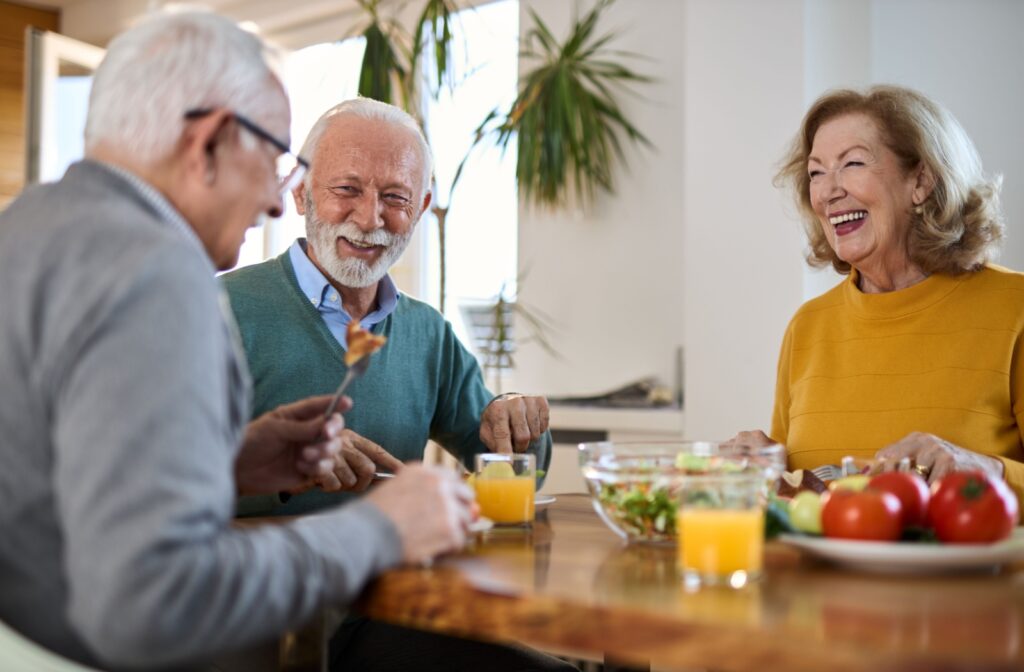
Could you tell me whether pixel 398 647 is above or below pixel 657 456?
below

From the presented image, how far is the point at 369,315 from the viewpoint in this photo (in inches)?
91.5

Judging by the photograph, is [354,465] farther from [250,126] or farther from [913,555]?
[913,555]

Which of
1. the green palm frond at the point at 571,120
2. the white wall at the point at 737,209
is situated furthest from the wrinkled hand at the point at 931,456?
the green palm frond at the point at 571,120

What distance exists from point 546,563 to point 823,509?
0.33 m

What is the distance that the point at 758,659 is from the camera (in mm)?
870

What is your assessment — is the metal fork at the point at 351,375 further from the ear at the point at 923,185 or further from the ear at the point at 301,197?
the ear at the point at 923,185

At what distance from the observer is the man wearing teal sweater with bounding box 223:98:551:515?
212cm

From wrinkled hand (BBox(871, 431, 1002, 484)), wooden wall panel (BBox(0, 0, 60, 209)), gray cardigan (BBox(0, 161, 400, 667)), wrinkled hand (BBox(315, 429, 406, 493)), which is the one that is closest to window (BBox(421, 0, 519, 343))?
wooden wall panel (BBox(0, 0, 60, 209))

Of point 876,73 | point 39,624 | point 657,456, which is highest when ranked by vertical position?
point 876,73

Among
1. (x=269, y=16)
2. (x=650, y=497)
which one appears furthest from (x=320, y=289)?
(x=269, y=16)

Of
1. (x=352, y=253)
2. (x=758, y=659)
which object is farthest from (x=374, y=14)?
(x=758, y=659)

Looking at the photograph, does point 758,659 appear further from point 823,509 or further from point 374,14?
point 374,14

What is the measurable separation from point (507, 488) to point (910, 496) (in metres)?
0.53

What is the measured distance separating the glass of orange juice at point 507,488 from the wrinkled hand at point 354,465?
0.98 ft
